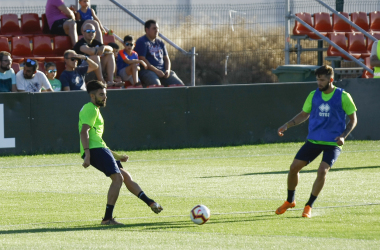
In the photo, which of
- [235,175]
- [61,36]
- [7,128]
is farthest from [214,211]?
[61,36]

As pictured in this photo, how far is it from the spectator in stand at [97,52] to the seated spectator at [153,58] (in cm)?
85

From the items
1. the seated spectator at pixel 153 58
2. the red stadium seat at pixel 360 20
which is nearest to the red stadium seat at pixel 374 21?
the red stadium seat at pixel 360 20

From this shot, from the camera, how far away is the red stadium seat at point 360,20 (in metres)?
23.5

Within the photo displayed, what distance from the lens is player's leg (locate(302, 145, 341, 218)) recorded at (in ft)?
28.4

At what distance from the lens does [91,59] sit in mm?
17391

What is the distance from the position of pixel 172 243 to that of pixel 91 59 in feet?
35.4

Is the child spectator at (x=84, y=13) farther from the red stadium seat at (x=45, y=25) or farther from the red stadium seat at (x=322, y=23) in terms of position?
the red stadium seat at (x=322, y=23)

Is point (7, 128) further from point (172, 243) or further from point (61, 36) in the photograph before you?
point (172, 243)

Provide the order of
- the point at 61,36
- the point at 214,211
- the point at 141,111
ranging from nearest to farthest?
the point at 214,211 < the point at 141,111 < the point at 61,36

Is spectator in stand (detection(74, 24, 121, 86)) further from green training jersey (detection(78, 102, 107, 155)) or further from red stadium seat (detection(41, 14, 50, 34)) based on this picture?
green training jersey (detection(78, 102, 107, 155))

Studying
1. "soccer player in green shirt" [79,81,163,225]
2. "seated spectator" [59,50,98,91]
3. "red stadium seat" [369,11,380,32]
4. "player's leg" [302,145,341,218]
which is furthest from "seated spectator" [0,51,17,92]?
"red stadium seat" [369,11,380,32]

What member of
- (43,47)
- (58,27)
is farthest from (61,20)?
(43,47)

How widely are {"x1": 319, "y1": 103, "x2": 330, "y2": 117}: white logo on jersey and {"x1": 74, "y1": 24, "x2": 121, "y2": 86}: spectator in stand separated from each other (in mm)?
9132

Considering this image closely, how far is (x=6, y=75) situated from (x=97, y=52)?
233 cm
